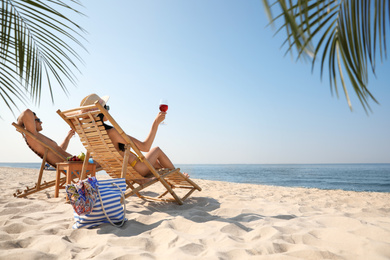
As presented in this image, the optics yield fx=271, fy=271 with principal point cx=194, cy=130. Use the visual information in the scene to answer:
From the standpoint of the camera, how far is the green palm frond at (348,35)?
0.67 metres

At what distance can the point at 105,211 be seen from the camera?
2.45m

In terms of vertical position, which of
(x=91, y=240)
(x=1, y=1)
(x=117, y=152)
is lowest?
(x=91, y=240)

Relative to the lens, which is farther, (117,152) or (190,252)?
(117,152)

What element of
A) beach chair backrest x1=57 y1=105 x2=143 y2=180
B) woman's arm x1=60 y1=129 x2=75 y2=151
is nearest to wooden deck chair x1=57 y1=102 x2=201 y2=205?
beach chair backrest x1=57 y1=105 x2=143 y2=180

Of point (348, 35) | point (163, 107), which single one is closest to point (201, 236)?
point (163, 107)

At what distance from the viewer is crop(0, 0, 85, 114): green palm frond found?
122cm

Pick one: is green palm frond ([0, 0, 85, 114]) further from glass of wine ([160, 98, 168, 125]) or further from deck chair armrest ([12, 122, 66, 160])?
deck chair armrest ([12, 122, 66, 160])

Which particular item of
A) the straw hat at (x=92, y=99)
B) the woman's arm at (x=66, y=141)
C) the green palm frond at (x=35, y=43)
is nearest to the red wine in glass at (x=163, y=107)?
the straw hat at (x=92, y=99)

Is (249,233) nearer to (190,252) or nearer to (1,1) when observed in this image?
(190,252)

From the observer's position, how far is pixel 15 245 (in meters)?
1.95

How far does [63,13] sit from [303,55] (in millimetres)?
1148

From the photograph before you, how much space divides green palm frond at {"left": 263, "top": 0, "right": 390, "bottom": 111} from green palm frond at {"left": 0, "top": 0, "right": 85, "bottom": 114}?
3.42ft

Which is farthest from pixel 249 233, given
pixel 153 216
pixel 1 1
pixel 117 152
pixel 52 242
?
pixel 1 1

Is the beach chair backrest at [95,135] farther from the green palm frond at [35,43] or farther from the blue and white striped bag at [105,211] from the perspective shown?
the green palm frond at [35,43]
